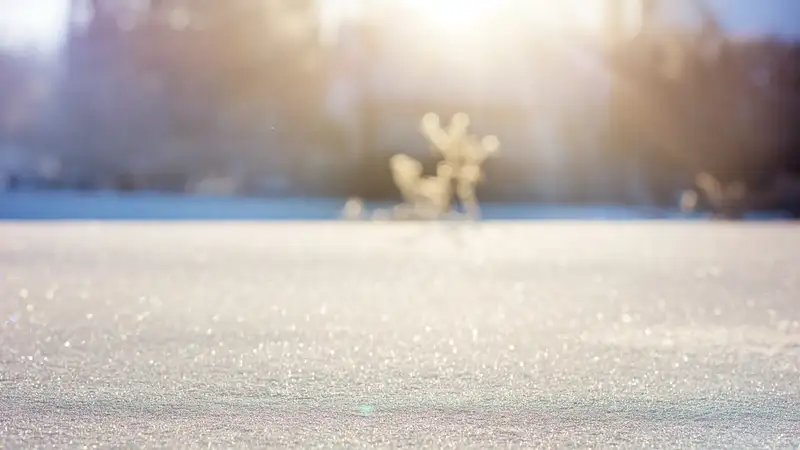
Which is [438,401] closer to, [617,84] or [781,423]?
[781,423]

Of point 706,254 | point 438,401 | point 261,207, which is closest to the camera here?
point 438,401

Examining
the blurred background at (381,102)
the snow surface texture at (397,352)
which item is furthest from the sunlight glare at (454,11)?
the snow surface texture at (397,352)

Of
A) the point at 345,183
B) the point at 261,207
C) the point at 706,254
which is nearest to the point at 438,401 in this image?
the point at 706,254

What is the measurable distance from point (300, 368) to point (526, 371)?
2.94ft

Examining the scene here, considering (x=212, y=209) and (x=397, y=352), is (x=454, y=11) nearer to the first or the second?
(x=212, y=209)

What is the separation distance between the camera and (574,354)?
392 centimetres

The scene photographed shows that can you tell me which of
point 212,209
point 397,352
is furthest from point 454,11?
point 397,352

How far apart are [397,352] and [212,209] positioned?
1408 centimetres

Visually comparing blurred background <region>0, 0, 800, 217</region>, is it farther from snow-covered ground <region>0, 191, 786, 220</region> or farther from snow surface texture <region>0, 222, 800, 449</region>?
snow surface texture <region>0, 222, 800, 449</region>

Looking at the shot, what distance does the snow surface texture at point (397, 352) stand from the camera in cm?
274

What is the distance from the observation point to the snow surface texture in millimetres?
2742

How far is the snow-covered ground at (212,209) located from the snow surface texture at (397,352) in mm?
8109

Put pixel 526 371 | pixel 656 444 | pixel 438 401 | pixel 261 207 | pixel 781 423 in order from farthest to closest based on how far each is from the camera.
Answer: pixel 261 207 → pixel 526 371 → pixel 438 401 → pixel 781 423 → pixel 656 444

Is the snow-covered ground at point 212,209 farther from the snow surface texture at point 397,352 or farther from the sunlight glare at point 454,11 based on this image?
the snow surface texture at point 397,352
